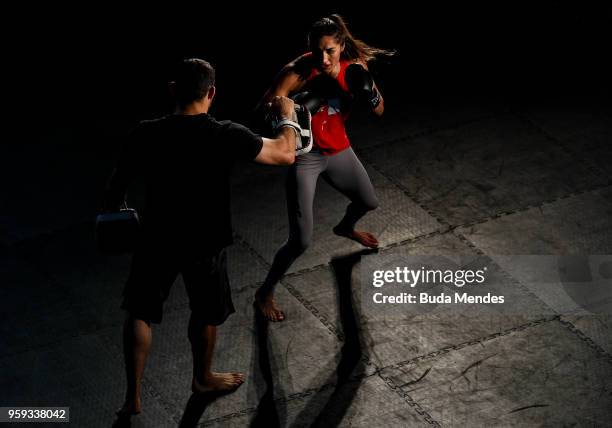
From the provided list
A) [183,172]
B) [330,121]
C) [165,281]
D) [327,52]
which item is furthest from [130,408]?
[327,52]

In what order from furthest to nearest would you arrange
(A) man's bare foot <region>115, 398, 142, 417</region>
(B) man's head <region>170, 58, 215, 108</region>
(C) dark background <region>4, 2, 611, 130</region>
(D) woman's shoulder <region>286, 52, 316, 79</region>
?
(C) dark background <region>4, 2, 611, 130</region> < (D) woman's shoulder <region>286, 52, 316, 79</region> < (A) man's bare foot <region>115, 398, 142, 417</region> < (B) man's head <region>170, 58, 215, 108</region>

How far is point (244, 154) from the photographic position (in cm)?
536

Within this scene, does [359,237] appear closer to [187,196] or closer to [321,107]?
[321,107]

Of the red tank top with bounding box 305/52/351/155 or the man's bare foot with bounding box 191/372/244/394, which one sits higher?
the red tank top with bounding box 305/52/351/155

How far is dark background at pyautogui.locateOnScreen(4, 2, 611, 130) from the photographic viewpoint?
9.80 meters

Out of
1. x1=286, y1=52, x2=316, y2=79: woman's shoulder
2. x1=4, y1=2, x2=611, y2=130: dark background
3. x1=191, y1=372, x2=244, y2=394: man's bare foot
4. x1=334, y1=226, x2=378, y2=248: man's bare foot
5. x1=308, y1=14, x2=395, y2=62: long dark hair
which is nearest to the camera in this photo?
x1=191, y1=372, x2=244, y2=394: man's bare foot

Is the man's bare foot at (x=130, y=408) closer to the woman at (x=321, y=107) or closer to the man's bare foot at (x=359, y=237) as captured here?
the woman at (x=321, y=107)

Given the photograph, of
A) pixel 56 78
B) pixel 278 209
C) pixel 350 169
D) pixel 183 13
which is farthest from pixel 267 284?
pixel 183 13

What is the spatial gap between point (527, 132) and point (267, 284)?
3302 mm

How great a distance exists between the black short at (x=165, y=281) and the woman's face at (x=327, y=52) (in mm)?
1417

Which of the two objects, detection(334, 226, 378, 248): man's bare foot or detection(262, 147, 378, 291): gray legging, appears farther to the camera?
detection(334, 226, 378, 248): man's bare foot

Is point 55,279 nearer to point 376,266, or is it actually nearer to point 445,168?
point 376,266

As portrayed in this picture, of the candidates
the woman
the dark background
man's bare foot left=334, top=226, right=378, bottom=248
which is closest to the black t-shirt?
the woman

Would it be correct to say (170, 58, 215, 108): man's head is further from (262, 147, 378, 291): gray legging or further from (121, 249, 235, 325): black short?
(262, 147, 378, 291): gray legging
